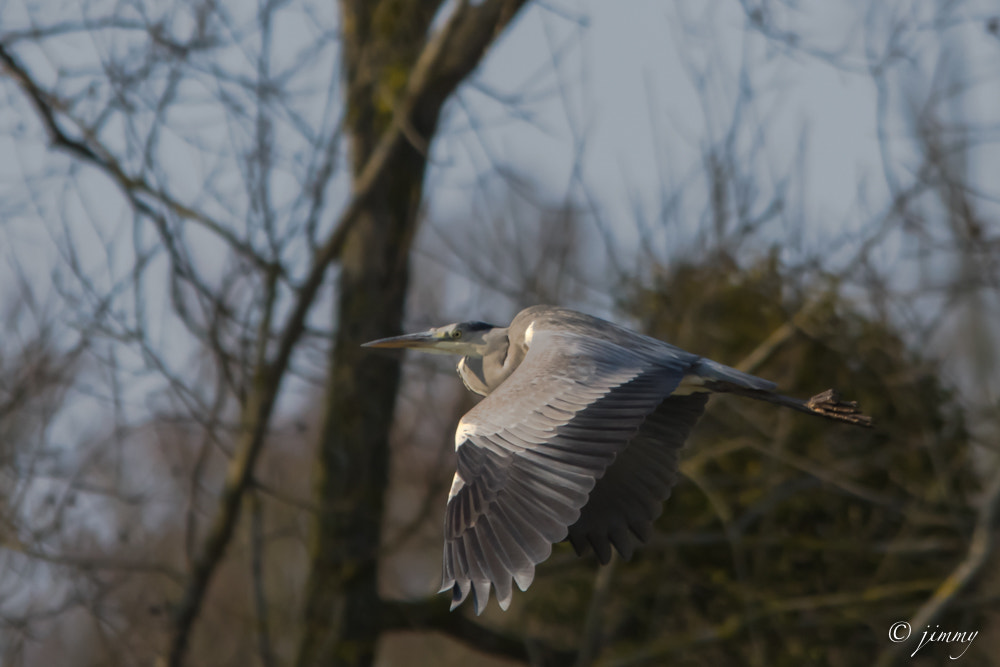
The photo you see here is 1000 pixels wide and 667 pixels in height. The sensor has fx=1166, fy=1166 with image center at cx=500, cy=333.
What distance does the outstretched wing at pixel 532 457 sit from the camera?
3.34 metres

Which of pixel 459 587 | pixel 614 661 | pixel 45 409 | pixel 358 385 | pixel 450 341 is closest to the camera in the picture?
pixel 459 587

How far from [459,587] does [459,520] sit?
245 mm

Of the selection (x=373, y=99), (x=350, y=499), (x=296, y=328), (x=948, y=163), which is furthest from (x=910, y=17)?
(x=350, y=499)

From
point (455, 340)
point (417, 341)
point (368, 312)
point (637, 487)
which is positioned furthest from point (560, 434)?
point (368, 312)

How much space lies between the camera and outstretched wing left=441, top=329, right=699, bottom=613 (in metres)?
3.34

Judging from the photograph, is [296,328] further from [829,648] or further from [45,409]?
[829,648]

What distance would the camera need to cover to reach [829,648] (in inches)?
308

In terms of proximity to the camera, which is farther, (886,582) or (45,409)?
(886,582)

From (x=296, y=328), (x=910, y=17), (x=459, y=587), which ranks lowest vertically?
(x=459, y=587)
